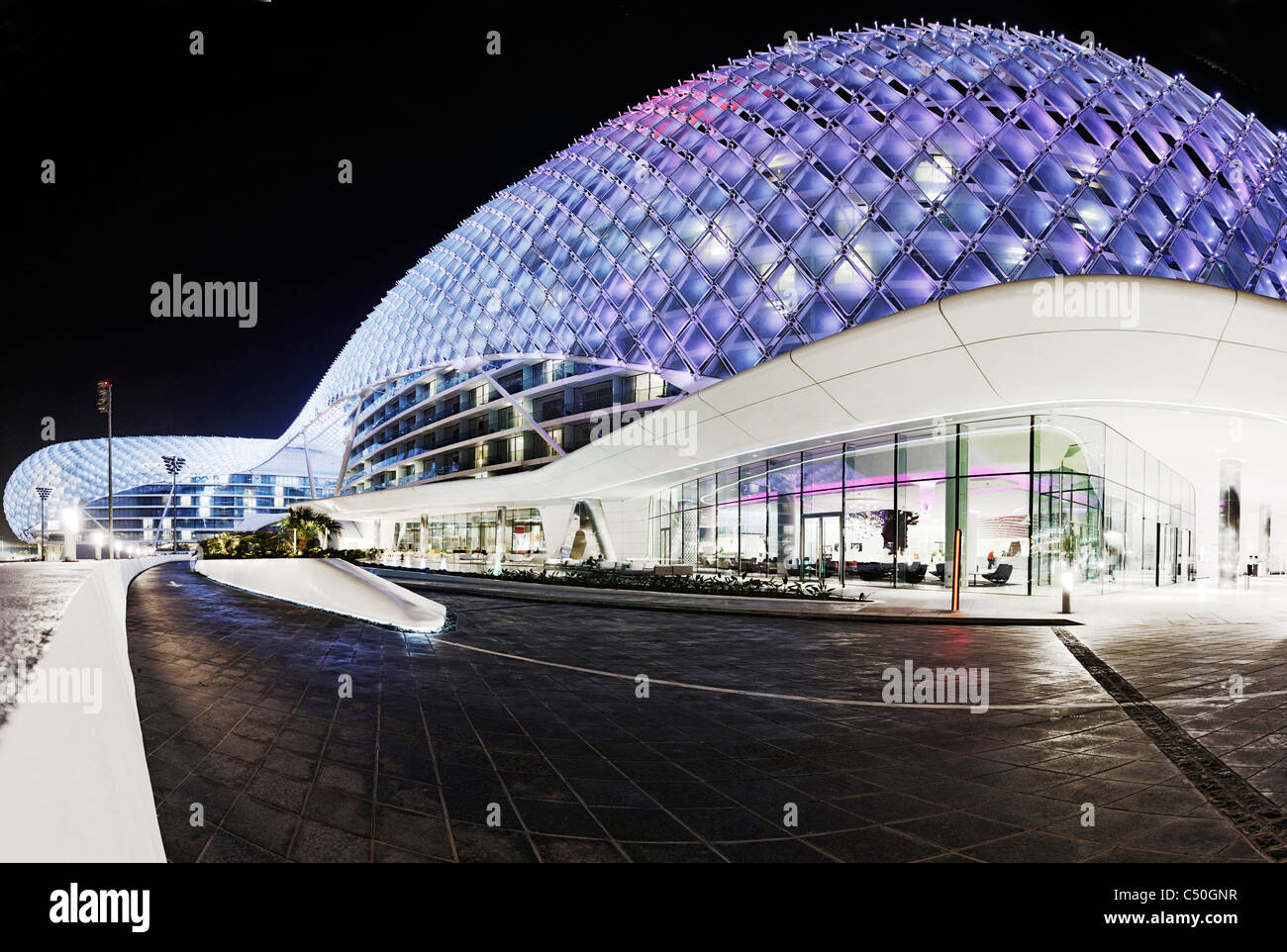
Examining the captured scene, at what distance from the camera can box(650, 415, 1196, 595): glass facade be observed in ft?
72.6

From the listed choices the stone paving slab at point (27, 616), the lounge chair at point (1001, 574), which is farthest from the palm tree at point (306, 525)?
the lounge chair at point (1001, 574)

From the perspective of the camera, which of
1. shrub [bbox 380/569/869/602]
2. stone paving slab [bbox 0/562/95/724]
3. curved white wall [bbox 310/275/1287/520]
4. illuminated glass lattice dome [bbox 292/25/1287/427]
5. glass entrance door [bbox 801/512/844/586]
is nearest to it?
stone paving slab [bbox 0/562/95/724]

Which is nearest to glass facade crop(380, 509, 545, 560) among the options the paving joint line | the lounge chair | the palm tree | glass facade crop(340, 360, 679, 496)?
glass facade crop(340, 360, 679, 496)

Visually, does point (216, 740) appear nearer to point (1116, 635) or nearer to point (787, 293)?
point (1116, 635)

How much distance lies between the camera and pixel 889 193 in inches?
1057

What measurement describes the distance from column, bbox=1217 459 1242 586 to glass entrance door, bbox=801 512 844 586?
1633 cm

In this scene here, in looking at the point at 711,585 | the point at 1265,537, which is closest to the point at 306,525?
the point at 711,585

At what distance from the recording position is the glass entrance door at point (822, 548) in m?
25.8

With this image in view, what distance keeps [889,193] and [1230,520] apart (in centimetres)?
2055

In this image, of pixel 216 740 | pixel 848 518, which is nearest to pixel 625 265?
pixel 848 518

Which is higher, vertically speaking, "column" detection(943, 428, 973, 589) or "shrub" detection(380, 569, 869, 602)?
"column" detection(943, 428, 973, 589)

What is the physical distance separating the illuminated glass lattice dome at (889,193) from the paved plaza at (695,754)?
18.3 metres

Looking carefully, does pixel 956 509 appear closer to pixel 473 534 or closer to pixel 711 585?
pixel 711 585

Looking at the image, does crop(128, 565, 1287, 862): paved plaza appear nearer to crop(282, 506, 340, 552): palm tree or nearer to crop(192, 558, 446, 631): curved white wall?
crop(192, 558, 446, 631): curved white wall
